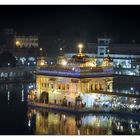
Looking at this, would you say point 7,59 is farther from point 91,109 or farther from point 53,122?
point 53,122

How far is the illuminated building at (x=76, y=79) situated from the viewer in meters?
9.25

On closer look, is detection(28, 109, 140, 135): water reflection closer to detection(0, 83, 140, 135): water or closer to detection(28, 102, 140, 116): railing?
detection(0, 83, 140, 135): water

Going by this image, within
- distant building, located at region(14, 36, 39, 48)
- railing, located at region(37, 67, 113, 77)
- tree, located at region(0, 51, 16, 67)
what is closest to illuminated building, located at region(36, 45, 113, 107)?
railing, located at region(37, 67, 113, 77)

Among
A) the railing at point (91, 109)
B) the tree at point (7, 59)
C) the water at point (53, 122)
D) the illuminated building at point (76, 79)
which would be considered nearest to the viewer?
the water at point (53, 122)

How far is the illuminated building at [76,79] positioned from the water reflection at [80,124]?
454mm

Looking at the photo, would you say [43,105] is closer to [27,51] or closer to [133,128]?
[27,51]

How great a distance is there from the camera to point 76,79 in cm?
926

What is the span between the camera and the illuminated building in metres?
9.25

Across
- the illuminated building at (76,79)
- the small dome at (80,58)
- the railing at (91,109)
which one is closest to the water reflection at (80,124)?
the railing at (91,109)

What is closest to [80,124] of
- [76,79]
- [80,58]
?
[76,79]

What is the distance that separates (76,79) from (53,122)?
128 centimetres

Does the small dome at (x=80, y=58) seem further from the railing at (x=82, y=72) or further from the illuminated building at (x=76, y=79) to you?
the railing at (x=82, y=72)

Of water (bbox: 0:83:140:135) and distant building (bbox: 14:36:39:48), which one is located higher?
distant building (bbox: 14:36:39:48)

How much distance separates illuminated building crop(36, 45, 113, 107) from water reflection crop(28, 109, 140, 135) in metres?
0.45
